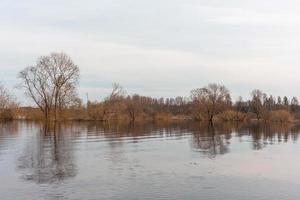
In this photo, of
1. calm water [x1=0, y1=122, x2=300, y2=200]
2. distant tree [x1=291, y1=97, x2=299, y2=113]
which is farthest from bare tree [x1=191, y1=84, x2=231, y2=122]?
calm water [x1=0, y1=122, x2=300, y2=200]

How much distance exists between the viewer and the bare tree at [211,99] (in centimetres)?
11319

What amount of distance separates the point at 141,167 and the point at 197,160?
Answer: 3.85 meters

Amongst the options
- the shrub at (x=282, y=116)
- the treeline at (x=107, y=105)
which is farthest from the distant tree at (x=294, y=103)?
the shrub at (x=282, y=116)

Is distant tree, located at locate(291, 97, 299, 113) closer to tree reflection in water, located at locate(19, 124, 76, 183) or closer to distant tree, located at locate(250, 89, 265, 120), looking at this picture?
distant tree, located at locate(250, 89, 265, 120)

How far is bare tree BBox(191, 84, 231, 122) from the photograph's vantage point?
11319cm

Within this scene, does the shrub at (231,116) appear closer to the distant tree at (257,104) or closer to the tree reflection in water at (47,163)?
the distant tree at (257,104)

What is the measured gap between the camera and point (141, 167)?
19.6 m

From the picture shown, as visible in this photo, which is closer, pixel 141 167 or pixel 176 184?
pixel 176 184

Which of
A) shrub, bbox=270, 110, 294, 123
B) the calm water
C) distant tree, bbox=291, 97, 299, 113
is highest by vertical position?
distant tree, bbox=291, 97, 299, 113

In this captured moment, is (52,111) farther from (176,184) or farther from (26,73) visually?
(176,184)

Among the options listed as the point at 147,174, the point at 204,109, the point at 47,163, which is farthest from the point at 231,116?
the point at 147,174

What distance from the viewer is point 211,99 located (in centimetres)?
11425

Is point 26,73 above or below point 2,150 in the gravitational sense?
above

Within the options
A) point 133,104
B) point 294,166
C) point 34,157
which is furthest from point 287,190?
point 133,104
